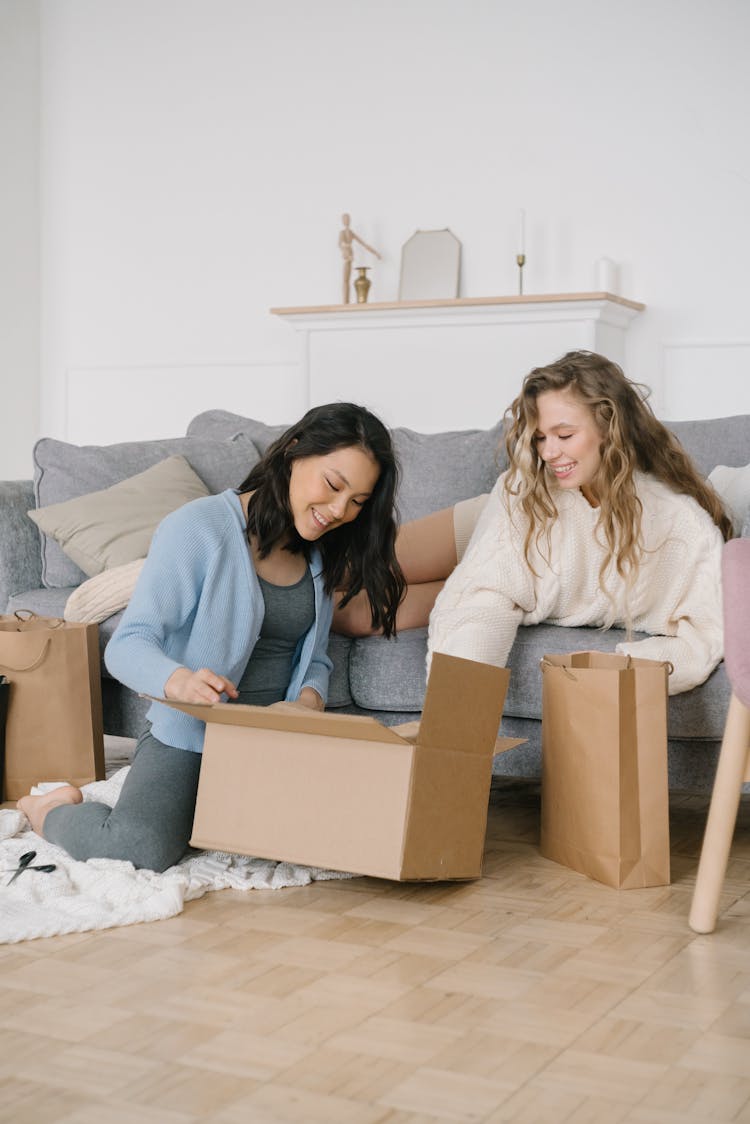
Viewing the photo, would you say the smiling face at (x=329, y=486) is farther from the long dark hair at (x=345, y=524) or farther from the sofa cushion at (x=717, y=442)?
the sofa cushion at (x=717, y=442)

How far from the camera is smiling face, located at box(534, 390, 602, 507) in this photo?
7.66ft

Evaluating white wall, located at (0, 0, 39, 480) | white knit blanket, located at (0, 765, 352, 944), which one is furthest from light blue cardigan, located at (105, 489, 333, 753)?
white wall, located at (0, 0, 39, 480)

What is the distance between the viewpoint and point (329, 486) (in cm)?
210

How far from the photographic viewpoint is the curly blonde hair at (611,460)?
2.32 m

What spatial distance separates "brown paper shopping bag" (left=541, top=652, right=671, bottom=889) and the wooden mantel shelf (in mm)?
2634

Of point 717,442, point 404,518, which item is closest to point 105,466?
point 404,518

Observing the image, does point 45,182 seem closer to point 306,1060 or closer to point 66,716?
point 66,716

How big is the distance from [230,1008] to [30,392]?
4.43m

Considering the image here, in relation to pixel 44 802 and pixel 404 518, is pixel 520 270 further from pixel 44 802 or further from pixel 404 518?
pixel 44 802

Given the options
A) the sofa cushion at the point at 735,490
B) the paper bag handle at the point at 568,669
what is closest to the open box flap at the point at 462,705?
the paper bag handle at the point at 568,669

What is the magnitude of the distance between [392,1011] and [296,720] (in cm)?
47

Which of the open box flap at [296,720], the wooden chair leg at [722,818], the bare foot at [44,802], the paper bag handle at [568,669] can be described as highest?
the paper bag handle at [568,669]

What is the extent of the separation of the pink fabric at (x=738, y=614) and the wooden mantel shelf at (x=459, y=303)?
280 centimetres

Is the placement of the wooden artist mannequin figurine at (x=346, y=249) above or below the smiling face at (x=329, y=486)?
above
